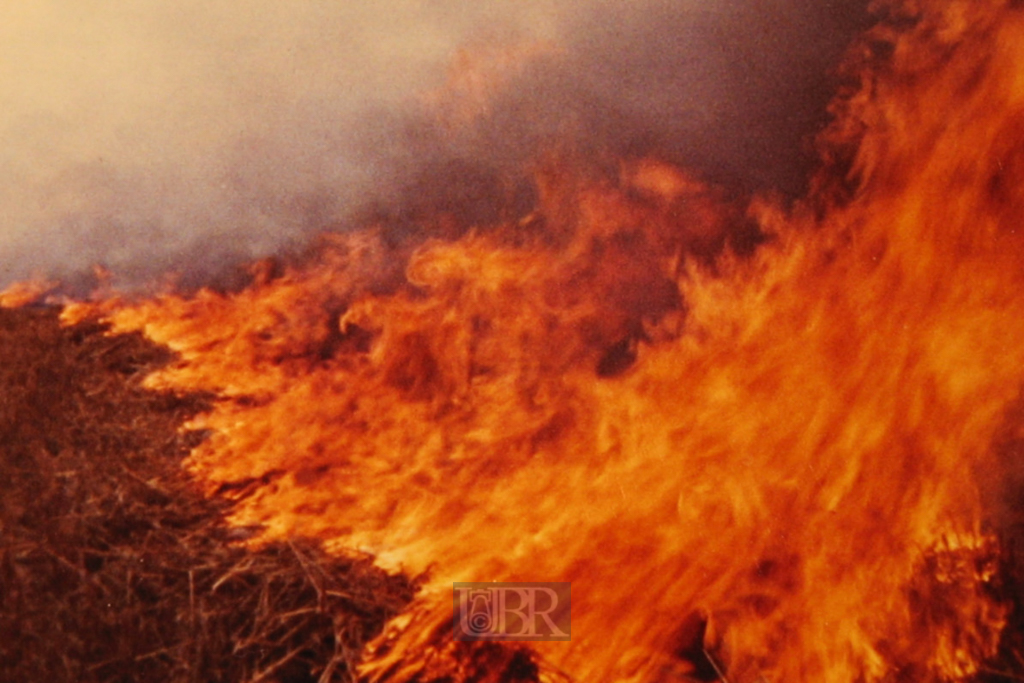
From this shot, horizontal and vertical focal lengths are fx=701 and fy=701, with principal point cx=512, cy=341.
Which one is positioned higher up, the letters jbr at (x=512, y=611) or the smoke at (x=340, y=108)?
the smoke at (x=340, y=108)

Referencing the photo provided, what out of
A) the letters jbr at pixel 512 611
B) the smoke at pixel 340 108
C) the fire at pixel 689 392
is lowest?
the letters jbr at pixel 512 611

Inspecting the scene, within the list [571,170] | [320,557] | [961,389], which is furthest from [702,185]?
[320,557]

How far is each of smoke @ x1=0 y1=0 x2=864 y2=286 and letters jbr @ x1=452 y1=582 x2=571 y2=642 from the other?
1.59 m

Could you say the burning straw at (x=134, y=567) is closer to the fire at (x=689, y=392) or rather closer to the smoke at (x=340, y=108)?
the fire at (x=689, y=392)

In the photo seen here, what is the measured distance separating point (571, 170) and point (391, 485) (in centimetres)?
156

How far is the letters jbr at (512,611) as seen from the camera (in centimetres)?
271

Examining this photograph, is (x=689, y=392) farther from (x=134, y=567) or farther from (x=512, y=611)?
(x=134, y=567)

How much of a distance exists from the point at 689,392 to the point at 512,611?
1.13 m

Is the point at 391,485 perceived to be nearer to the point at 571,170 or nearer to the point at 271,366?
the point at 271,366

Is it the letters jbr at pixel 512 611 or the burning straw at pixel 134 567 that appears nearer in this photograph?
the burning straw at pixel 134 567

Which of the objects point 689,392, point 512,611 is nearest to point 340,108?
point 689,392

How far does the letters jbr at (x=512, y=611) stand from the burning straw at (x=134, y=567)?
24cm

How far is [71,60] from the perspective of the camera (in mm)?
3195

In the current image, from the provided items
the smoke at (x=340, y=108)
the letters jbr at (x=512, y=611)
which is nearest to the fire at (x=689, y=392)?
the letters jbr at (x=512, y=611)
